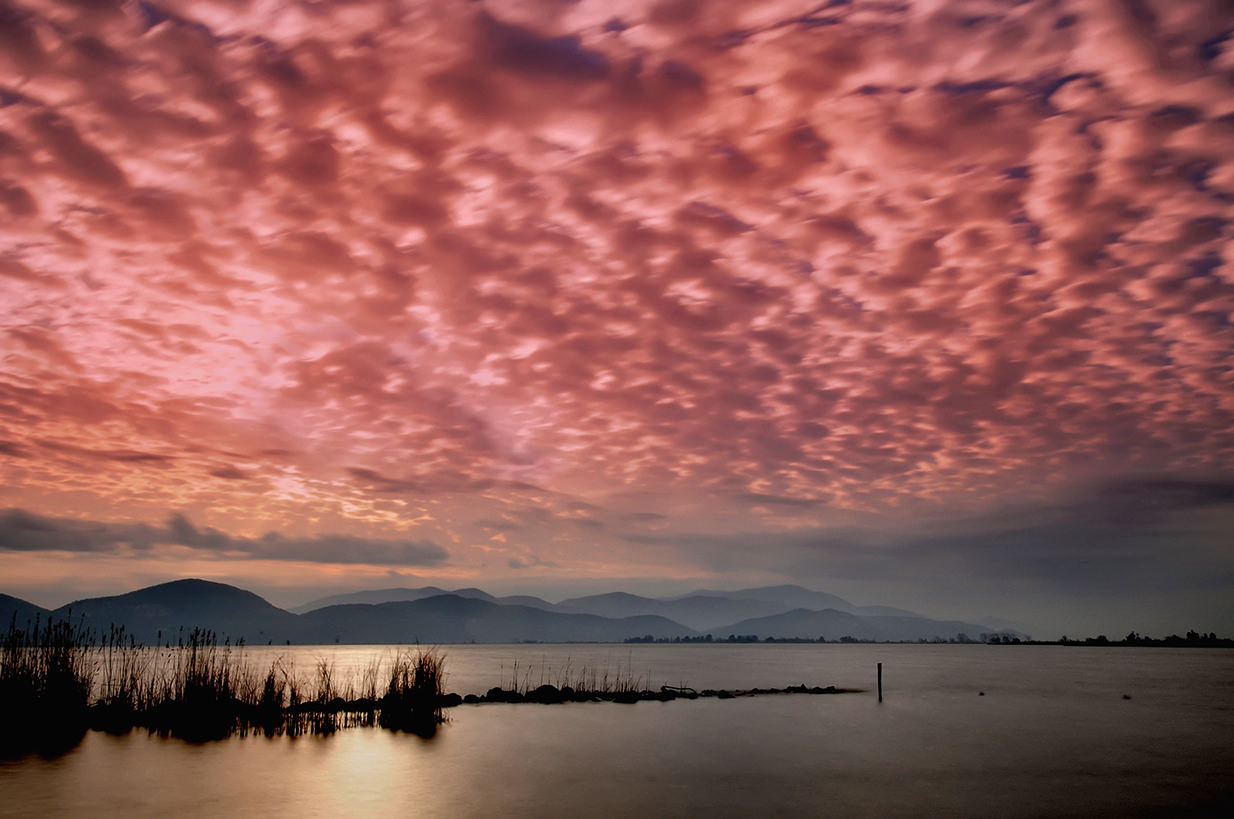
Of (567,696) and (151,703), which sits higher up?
(151,703)

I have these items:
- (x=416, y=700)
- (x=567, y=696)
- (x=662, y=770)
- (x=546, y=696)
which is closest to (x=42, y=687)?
(x=416, y=700)

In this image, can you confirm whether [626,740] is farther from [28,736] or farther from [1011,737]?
[28,736]

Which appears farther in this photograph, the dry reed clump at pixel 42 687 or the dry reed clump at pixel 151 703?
the dry reed clump at pixel 151 703

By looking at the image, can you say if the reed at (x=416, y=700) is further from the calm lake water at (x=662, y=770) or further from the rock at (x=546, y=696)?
the rock at (x=546, y=696)

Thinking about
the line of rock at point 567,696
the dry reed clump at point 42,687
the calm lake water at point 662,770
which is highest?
the dry reed clump at point 42,687

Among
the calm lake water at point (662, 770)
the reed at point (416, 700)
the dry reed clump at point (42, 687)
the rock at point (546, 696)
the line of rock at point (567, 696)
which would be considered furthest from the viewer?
the rock at point (546, 696)

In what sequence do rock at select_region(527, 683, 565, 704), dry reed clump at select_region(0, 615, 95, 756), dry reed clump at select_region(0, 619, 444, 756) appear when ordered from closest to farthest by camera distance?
dry reed clump at select_region(0, 615, 95, 756) → dry reed clump at select_region(0, 619, 444, 756) → rock at select_region(527, 683, 565, 704)

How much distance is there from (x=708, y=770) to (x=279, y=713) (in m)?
18.8

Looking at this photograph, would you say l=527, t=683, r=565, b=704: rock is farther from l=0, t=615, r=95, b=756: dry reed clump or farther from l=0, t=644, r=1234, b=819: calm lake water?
l=0, t=615, r=95, b=756: dry reed clump

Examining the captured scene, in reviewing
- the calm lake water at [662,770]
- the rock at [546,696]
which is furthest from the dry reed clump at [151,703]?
the rock at [546,696]

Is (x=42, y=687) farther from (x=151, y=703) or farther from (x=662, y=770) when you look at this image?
(x=662, y=770)

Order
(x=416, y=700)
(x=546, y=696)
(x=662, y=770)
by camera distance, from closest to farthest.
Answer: (x=662, y=770) → (x=416, y=700) → (x=546, y=696)

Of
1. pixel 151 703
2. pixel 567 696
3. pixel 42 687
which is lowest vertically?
pixel 567 696

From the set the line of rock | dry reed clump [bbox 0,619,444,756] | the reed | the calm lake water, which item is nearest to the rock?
the line of rock
